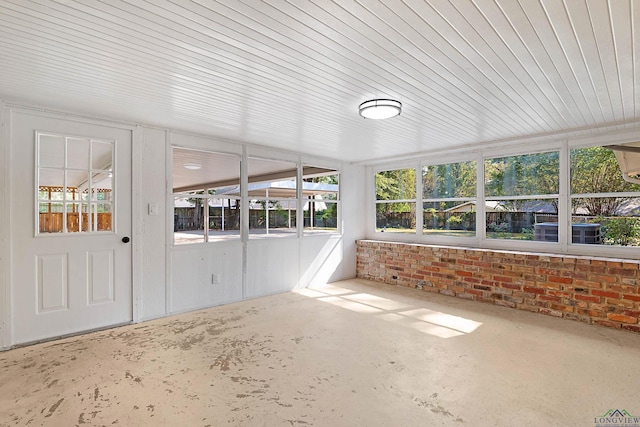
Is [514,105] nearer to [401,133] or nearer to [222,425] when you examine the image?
[401,133]

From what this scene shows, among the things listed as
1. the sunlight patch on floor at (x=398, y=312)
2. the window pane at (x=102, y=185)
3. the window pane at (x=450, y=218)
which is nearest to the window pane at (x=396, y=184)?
the window pane at (x=450, y=218)

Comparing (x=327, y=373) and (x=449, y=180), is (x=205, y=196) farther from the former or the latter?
(x=449, y=180)

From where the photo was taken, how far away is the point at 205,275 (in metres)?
4.59

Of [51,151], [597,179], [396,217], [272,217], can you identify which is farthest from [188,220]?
[597,179]

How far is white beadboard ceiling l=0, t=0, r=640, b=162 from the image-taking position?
1.81 metres

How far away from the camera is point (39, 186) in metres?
3.42

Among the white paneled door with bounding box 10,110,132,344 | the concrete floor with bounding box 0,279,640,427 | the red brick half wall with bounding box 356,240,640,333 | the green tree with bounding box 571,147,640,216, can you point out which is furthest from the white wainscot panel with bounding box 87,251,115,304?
the green tree with bounding box 571,147,640,216

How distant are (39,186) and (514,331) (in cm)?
538

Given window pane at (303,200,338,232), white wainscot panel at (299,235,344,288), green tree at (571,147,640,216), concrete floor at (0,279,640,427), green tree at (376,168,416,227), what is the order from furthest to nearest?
green tree at (376,168,416,227) → window pane at (303,200,338,232) → white wainscot panel at (299,235,344,288) → green tree at (571,147,640,216) → concrete floor at (0,279,640,427)

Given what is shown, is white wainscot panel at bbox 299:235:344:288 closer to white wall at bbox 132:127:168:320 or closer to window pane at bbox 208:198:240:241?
window pane at bbox 208:198:240:241

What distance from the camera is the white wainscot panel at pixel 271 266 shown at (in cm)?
512

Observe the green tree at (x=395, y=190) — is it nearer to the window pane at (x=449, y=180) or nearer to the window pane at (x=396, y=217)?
the window pane at (x=396, y=217)

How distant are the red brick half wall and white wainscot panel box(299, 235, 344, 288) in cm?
88

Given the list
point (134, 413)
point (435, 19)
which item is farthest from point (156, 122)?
point (435, 19)
